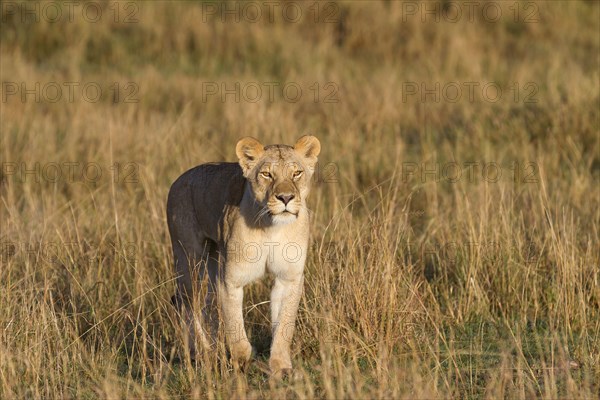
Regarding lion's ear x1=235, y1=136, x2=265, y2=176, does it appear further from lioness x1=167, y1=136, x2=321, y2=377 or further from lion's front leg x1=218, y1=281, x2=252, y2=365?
lion's front leg x1=218, y1=281, x2=252, y2=365

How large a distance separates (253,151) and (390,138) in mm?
5046

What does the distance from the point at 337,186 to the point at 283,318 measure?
3.32 meters

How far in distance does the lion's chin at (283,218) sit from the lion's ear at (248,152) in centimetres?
34

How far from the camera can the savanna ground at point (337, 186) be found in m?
5.05

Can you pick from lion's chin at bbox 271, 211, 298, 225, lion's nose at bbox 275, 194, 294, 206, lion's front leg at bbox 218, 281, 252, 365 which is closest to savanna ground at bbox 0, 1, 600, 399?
lion's front leg at bbox 218, 281, 252, 365

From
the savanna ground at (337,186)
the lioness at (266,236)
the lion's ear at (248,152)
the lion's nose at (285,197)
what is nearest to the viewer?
the lion's nose at (285,197)

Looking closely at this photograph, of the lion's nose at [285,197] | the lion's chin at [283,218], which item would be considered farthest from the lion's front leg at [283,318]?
the lion's nose at [285,197]

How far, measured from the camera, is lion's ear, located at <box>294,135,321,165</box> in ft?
16.5

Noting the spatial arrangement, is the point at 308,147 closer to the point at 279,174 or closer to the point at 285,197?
the point at 279,174

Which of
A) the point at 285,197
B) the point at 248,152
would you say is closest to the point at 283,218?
the point at 285,197

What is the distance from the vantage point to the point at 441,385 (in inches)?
187

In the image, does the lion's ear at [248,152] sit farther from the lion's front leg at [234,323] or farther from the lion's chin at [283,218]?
the lion's front leg at [234,323]

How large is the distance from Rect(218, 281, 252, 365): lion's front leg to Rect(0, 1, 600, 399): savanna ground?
12 cm

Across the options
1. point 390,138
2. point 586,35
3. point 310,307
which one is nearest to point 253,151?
point 310,307
